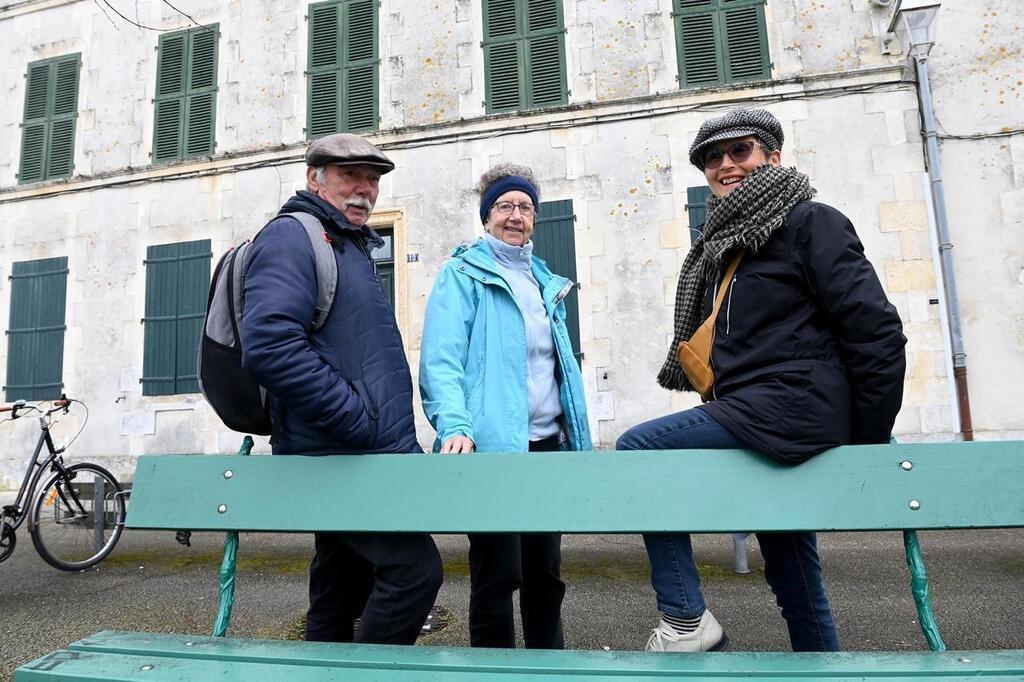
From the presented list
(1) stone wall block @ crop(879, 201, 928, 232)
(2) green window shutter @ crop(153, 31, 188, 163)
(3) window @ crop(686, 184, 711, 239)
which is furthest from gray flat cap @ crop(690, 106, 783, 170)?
(2) green window shutter @ crop(153, 31, 188, 163)

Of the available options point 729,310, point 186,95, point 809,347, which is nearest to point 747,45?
point 729,310

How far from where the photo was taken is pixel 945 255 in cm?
695

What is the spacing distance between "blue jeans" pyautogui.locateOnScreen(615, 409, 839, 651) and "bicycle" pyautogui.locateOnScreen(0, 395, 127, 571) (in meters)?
4.27

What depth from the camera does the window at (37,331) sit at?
8.96 m

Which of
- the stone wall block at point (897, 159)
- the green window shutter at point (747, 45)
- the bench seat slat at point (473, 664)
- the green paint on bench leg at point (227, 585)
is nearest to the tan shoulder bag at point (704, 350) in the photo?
the bench seat slat at point (473, 664)

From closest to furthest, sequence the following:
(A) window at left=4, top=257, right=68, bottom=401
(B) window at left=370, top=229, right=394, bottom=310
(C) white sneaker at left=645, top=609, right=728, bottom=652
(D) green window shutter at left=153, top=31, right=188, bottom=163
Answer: (C) white sneaker at left=645, top=609, right=728, bottom=652, (B) window at left=370, top=229, right=394, bottom=310, (A) window at left=4, top=257, right=68, bottom=401, (D) green window shutter at left=153, top=31, right=188, bottom=163

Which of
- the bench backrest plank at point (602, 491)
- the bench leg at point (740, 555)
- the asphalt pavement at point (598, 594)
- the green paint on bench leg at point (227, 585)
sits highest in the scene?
the bench backrest plank at point (602, 491)

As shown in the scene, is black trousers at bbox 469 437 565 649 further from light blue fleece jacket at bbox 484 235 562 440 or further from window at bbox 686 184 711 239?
window at bbox 686 184 711 239

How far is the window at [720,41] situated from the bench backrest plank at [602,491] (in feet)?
23.3

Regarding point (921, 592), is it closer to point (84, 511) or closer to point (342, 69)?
point (84, 511)

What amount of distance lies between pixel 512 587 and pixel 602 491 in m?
0.64

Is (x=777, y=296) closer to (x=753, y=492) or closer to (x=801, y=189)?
(x=801, y=189)

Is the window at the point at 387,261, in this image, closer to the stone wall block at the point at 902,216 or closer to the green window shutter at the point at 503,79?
the green window shutter at the point at 503,79

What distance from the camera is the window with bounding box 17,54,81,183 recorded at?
9.48 metres
